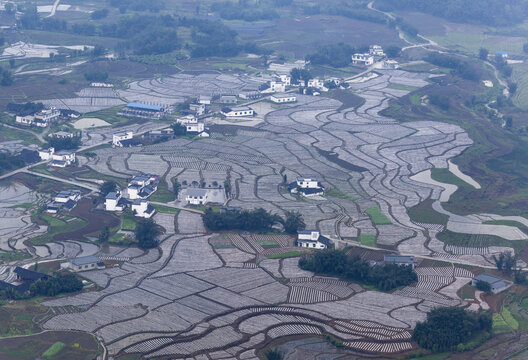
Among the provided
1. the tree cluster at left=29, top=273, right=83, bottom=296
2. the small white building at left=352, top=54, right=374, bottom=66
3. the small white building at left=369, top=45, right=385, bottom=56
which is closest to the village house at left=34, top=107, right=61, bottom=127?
the tree cluster at left=29, top=273, right=83, bottom=296

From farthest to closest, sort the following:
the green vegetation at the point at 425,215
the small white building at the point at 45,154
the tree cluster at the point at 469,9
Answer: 1. the tree cluster at the point at 469,9
2. the small white building at the point at 45,154
3. the green vegetation at the point at 425,215

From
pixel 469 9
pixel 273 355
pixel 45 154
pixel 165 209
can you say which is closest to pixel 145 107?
pixel 45 154

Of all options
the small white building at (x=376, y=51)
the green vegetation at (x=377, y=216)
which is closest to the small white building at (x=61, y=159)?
the green vegetation at (x=377, y=216)

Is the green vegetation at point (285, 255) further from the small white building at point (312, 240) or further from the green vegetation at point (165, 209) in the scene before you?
the green vegetation at point (165, 209)

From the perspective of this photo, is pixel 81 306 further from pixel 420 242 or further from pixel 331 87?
pixel 331 87

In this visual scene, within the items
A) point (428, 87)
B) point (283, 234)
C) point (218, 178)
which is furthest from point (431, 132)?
point (283, 234)

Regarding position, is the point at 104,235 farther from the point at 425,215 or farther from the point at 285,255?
the point at 425,215
